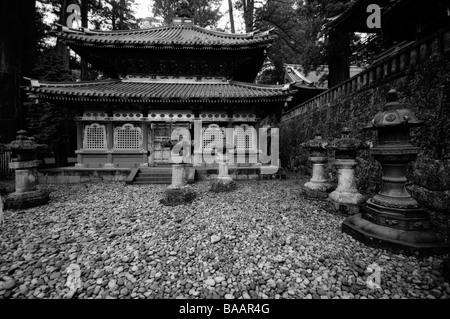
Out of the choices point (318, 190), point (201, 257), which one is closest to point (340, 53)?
point (318, 190)

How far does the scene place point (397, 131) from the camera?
3.06 meters

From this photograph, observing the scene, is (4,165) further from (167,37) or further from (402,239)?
(402,239)

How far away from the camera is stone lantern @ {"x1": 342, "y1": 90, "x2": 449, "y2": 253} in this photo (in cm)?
281

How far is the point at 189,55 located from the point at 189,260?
11.0 m

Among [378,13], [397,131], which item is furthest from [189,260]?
[378,13]

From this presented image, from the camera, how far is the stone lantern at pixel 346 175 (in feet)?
14.1

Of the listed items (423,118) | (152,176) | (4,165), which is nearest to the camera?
(423,118)

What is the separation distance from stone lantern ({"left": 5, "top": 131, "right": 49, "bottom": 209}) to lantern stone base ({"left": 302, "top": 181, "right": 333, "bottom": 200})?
26.8 feet

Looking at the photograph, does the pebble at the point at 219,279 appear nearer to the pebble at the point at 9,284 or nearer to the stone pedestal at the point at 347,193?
the pebble at the point at 9,284

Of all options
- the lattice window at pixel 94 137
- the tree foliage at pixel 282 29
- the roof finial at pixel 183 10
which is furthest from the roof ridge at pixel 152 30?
the lattice window at pixel 94 137

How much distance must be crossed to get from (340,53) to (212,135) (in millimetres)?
8416

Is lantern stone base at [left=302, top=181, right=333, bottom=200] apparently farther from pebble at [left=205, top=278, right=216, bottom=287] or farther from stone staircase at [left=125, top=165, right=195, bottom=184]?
stone staircase at [left=125, top=165, right=195, bottom=184]

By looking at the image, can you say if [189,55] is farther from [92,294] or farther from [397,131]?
[92,294]

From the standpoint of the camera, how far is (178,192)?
5461 mm
